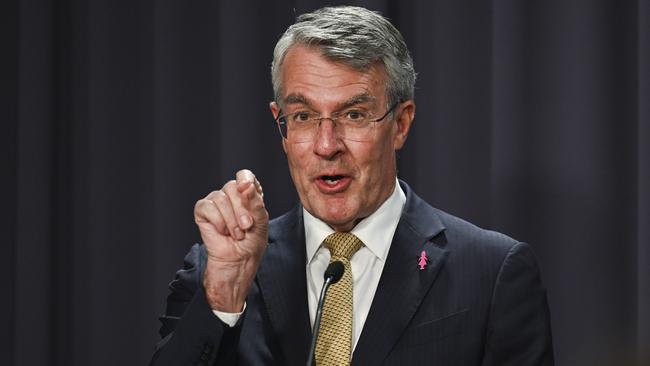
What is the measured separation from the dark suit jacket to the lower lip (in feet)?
0.58

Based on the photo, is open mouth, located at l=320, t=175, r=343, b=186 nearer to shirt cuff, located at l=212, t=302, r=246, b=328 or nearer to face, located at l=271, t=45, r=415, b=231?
face, located at l=271, t=45, r=415, b=231

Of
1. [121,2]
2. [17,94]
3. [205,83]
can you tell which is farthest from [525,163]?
[17,94]

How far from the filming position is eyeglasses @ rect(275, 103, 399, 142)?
1.94 metres

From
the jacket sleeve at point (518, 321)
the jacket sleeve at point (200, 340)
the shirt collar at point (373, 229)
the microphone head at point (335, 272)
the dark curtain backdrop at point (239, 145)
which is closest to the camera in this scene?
the microphone head at point (335, 272)

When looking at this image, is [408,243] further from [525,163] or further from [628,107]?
[628,107]

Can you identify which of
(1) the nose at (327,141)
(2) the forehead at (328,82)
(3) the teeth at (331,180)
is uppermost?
(2) the forehead at (328,82)

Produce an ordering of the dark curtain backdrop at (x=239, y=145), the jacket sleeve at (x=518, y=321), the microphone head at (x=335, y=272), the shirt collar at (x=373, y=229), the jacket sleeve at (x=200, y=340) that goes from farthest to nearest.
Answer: the dark curtain backdrop at (x=239, y=145) → the shirt collar at (x=373, y=229) → the jacket sleeve at (x=518, y=321) → the jacket sleeve at (x=200, y=340) → the microphone head at (x=335, y=272)

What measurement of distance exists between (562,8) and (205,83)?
3.29ft

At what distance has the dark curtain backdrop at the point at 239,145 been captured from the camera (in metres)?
2.46

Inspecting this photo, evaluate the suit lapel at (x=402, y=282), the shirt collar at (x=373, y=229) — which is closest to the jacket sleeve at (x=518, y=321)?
the suit lapel at (x=402, y=282)

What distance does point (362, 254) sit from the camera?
6.67 ft

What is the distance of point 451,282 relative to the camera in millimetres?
1988

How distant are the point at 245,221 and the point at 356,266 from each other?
360 millimetres

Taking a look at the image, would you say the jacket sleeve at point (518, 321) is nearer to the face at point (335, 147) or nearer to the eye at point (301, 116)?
the face at point (335, 147)
